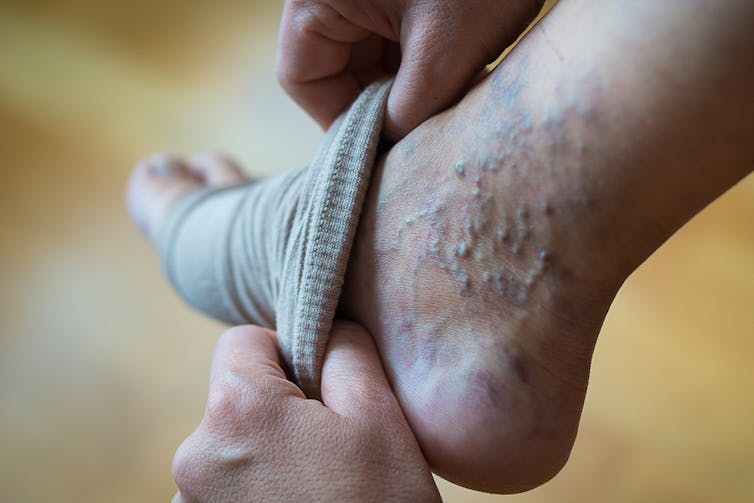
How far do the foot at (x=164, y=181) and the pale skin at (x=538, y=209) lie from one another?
61 cm

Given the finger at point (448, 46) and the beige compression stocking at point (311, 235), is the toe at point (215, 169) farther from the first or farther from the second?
the finger at point (448, 46)

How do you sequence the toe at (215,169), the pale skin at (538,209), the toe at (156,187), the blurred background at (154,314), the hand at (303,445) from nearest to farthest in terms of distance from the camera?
the pale skin at (538,209) → the hand at (303,445) → the blurred background at (154,314) → the toe at (156,187) → the toe at (215,169)

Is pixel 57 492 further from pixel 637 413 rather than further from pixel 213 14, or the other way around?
pixel 213 14

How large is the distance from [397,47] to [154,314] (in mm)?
644

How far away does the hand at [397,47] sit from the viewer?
0.51 meters

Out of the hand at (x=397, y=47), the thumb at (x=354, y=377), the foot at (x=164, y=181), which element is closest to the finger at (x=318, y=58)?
the hand at (x=397, y=47)

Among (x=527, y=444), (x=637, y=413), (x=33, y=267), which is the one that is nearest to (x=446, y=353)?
(x=527, y=444)

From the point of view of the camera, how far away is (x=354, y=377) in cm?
55

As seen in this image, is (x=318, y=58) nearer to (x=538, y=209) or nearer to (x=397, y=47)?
(x=397, y=47)

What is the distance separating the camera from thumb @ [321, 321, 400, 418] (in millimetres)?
534

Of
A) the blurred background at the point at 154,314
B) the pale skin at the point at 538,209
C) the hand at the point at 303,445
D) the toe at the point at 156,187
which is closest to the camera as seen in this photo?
the pale skin at the point at 538,209

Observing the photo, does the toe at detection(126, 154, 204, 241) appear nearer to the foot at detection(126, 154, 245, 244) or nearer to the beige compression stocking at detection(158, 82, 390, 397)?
the foot at detection(126, 154, 245, 244)

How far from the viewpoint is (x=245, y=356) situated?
598 millimetres

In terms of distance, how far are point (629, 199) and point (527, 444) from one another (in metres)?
0.22
